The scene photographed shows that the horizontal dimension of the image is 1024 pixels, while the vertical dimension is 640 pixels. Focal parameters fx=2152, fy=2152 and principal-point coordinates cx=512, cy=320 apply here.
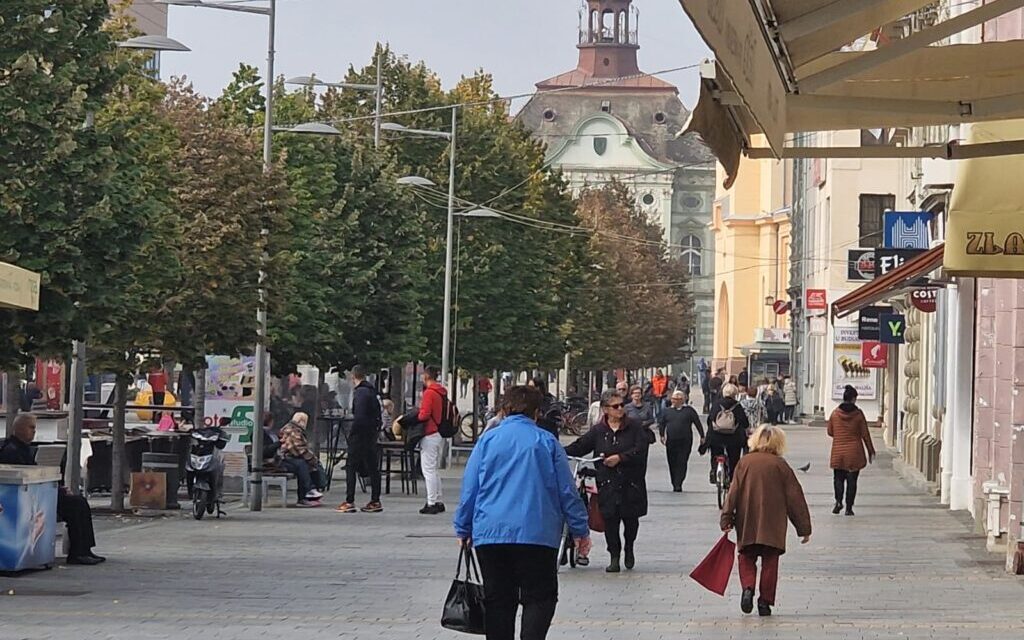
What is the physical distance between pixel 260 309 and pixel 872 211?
47.0m

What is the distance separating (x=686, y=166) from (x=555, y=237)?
117m

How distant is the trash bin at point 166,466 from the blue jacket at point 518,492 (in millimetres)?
15173

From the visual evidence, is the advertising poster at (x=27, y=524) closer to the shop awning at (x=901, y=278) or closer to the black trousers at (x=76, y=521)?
the black trousers at (x=76, y=521)

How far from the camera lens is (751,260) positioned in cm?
12625

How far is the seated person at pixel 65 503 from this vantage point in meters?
18.4

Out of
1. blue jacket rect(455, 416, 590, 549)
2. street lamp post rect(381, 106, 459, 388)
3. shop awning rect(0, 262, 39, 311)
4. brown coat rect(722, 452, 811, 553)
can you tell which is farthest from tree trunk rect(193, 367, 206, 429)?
blue jacket rect(455, 416, 590, 549)

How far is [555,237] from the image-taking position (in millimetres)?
57562

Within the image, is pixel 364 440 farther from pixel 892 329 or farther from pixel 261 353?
pixel 892 329

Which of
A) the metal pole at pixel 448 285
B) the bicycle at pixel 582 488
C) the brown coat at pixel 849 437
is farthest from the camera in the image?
the metal pole at pixel 448 285

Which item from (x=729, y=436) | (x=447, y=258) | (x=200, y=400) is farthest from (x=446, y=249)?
(x=729, y=436)

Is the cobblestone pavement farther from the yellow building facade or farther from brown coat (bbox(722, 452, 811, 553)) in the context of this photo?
the yellow building facade

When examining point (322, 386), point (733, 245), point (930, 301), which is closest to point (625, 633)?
point (930, 301)

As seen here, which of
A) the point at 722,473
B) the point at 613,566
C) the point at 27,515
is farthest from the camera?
the point at 722,473

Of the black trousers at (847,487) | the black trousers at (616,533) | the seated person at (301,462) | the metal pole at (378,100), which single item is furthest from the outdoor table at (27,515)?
the metal pole at (378,100)
